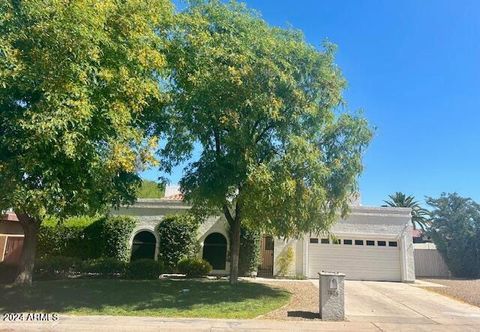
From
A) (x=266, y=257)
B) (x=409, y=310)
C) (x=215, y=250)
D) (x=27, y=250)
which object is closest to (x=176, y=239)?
(x=215, y=250)

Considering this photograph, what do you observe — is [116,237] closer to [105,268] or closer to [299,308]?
[105,268]

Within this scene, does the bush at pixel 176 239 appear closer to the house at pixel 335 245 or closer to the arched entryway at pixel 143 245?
the house at pixel 335 245

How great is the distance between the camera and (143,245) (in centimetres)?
2216

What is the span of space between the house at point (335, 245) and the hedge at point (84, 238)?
1.20 metres

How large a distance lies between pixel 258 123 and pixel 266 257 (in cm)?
1065

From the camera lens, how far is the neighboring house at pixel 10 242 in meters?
21.1

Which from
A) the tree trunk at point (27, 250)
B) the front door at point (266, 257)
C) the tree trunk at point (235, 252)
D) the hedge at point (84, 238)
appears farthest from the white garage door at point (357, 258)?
the tree trunk at point (27, 250)

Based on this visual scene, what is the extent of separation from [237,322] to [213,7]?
11.0 m

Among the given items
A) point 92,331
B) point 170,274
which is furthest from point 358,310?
point 170,274

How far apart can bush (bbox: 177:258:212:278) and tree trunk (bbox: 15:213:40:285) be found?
7.44 meters

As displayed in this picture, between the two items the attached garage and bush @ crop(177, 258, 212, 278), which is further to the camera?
the attached garage

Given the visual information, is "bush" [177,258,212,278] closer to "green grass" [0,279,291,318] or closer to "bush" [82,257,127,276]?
"bush" [82,257,127,276]

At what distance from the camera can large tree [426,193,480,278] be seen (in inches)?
967

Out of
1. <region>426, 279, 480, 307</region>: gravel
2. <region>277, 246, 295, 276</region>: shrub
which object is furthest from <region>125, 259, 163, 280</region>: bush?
<region>426, 279, 480, 307</region>: gravel
